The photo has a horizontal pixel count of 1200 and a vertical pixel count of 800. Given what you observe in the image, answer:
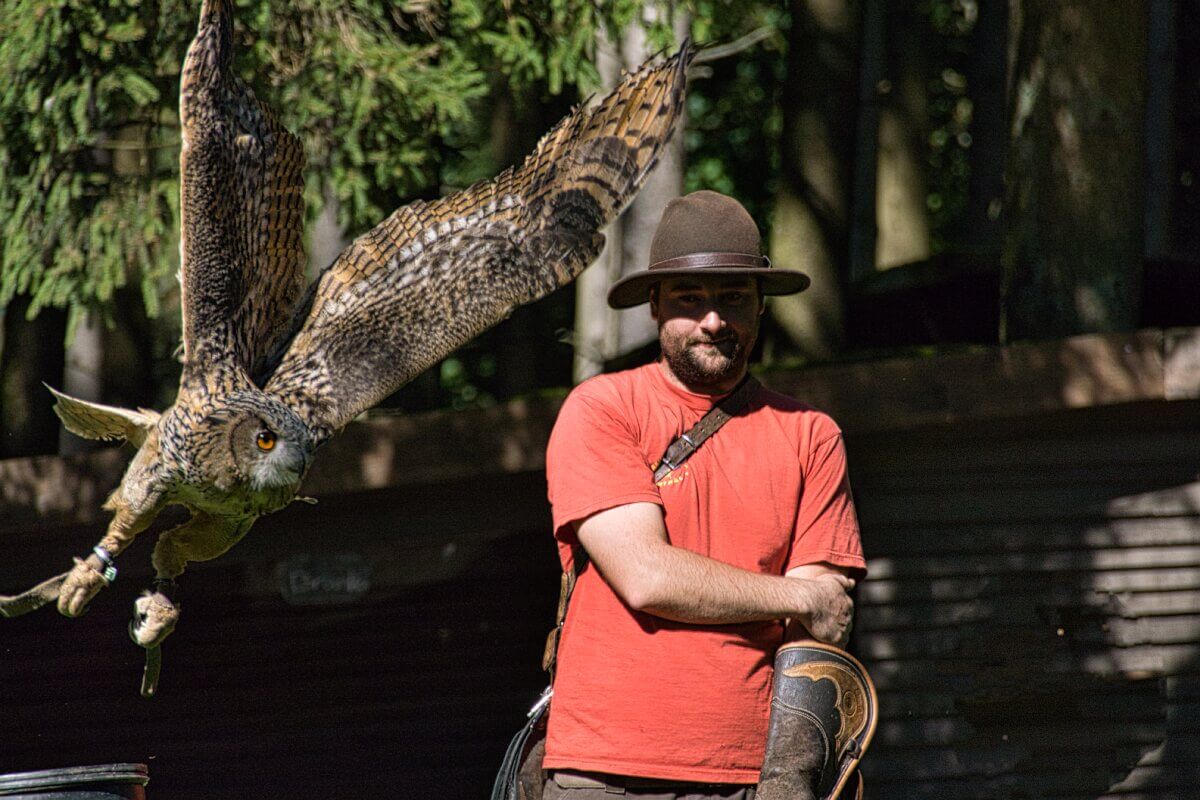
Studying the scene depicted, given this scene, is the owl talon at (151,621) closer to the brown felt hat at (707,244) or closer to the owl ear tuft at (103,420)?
the owl ear tuft at (103,420)

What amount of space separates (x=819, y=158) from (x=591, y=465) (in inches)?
223

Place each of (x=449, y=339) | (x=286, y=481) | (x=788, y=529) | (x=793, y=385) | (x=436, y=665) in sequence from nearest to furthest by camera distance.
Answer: (x=788, y=529)
(x=286, y=481)
(x=449, y=339)
(x=793, y=385)
(x=436, y=665)

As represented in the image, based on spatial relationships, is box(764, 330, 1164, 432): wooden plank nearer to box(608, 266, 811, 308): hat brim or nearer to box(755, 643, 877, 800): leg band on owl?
box(608, 266, 811, 308): hat brim

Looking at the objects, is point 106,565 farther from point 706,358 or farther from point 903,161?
point 903,161

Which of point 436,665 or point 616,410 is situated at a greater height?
point 616,410

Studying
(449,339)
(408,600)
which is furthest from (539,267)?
(408,600)

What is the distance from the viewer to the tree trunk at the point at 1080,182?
21.7ft

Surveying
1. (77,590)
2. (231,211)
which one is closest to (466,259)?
(231,211)

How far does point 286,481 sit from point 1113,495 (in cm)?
341

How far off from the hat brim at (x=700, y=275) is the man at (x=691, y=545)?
0.03 feet

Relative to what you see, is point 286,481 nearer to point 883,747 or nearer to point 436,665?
point 436,665

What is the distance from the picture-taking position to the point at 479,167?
14125 millimetres

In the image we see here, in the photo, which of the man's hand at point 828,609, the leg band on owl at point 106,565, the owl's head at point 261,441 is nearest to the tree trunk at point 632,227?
the owl's head at point 261,441

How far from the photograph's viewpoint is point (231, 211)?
4777 millimetres
